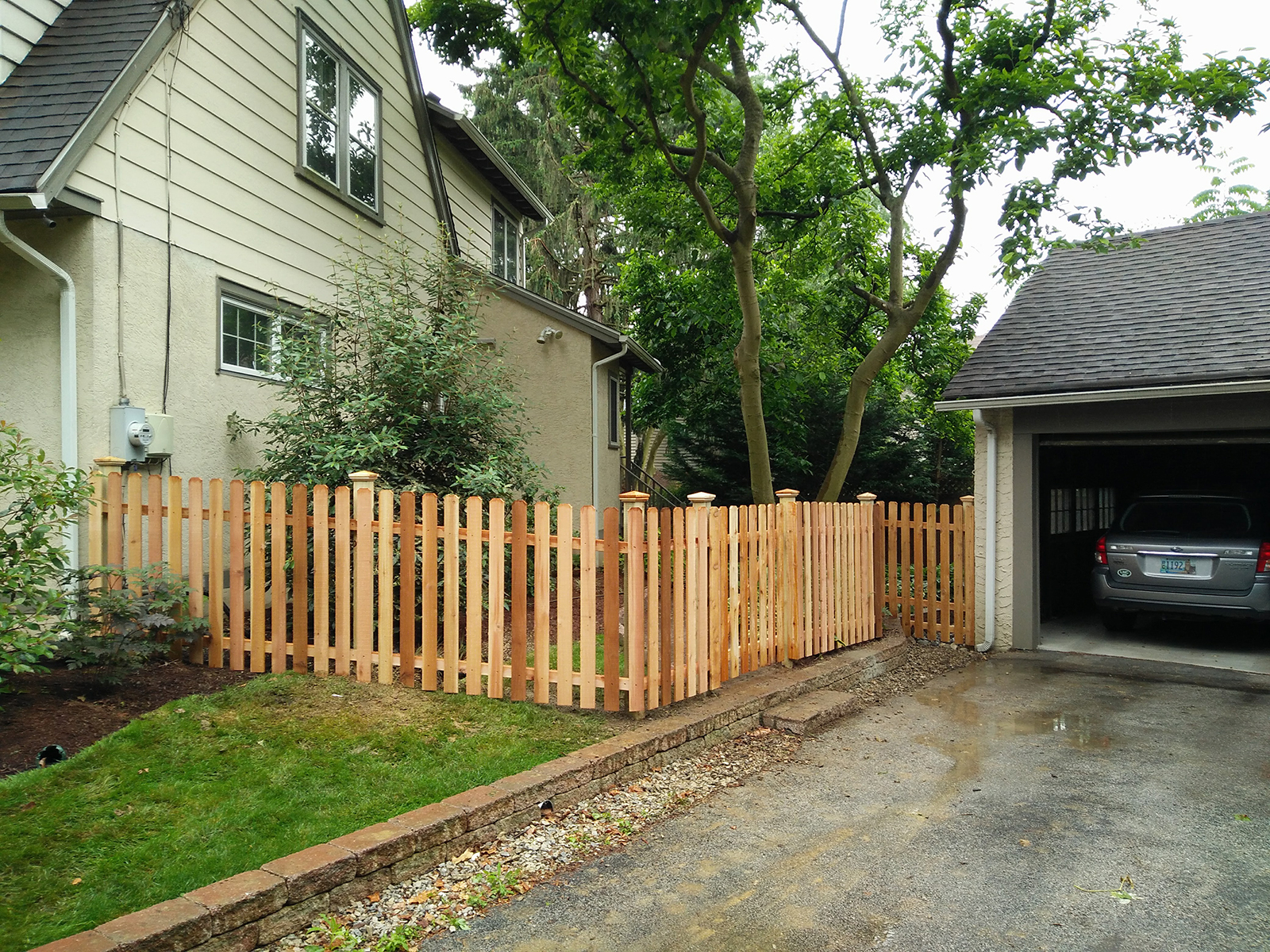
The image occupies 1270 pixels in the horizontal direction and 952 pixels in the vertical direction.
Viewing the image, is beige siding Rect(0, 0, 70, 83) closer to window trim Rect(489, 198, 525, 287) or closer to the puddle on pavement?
window trim Rect(489, 198, 525, 287)

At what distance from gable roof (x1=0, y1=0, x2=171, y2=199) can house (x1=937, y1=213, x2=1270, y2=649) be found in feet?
27.8

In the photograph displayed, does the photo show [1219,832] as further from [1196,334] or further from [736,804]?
[1196,334]

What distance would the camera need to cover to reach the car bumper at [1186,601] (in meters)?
9.16

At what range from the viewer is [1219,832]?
461 centimetres

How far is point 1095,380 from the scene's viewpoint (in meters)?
9.36

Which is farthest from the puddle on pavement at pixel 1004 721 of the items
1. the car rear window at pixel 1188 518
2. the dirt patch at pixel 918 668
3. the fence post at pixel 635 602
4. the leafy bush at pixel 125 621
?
the leafy bush at pixel 125 621

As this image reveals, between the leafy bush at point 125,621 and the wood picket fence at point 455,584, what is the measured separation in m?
0.22

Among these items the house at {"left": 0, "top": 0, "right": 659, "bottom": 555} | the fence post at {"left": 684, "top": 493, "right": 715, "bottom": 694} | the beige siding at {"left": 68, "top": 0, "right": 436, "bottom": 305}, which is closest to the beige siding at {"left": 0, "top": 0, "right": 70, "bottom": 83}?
the house at {"left": 0, "top": 0, "right": 659, "bottom": 555}

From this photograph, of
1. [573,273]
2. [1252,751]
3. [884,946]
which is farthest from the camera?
[573,273]

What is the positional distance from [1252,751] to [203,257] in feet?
29.0

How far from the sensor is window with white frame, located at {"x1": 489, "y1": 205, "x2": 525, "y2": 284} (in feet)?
53.6

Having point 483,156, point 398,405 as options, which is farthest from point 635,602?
point 483,156

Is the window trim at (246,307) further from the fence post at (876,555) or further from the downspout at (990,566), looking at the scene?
the downspout at (990,566)

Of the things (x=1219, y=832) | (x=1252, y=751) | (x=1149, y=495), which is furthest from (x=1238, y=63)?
(x=1219, y=832)
